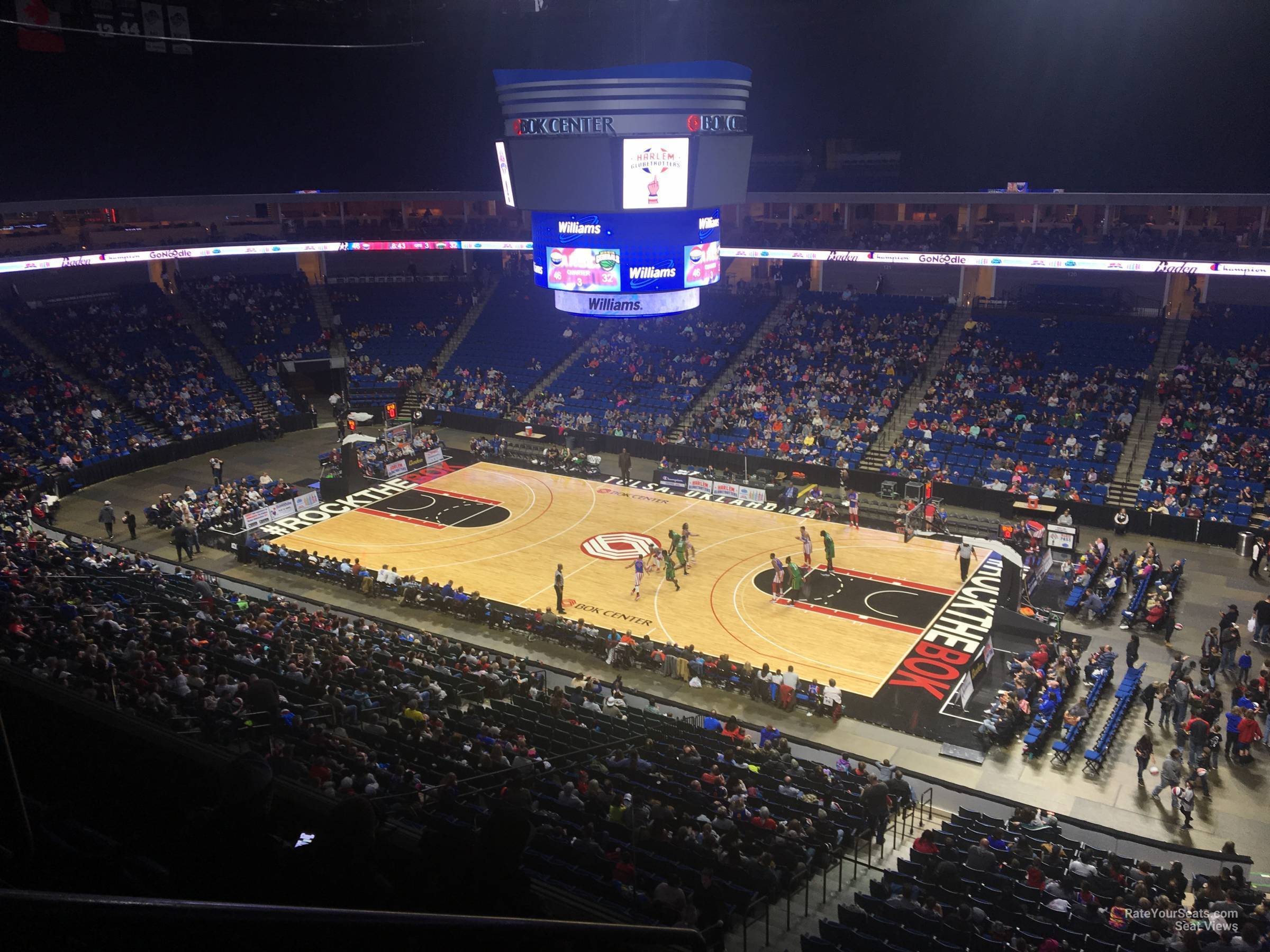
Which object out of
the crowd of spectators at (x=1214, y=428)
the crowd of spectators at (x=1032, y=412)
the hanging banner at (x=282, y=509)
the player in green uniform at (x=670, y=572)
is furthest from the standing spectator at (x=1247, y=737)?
the hanging banner at (x=282, y=509)

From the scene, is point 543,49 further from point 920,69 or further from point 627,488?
point 627,488

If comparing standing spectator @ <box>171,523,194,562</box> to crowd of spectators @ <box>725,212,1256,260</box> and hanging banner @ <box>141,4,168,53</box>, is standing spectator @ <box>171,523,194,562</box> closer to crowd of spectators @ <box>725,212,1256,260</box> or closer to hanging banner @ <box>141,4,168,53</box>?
hanging banner @ <box>141,4,168,53</box>

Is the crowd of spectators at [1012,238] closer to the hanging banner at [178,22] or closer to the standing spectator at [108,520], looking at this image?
the hanging banner at [178,22]

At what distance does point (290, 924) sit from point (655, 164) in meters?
26.8

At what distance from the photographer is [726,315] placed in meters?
48.8

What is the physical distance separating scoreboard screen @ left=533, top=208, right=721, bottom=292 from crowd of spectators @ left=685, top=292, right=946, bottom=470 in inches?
457

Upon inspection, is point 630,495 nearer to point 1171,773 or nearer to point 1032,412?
point 1032,412

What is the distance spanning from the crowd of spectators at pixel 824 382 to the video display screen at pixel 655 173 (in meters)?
14.0

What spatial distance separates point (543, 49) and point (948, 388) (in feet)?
83.2

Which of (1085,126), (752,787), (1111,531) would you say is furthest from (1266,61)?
(752,787)


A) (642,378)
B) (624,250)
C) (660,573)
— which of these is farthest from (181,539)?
(642,378)

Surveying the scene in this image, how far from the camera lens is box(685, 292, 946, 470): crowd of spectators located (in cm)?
3924

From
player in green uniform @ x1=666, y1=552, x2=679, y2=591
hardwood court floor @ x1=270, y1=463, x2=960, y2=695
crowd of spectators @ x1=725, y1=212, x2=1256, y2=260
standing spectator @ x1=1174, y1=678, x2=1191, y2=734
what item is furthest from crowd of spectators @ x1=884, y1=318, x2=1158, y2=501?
standing spectator @ x1=1174, y1=678, x2=1191, y2=734

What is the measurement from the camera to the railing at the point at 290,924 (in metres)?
1.94
